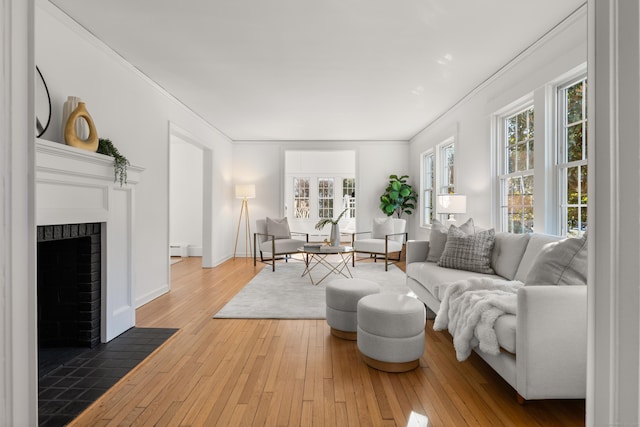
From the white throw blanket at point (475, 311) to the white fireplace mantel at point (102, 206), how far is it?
264 cm

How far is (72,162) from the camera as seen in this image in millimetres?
2555

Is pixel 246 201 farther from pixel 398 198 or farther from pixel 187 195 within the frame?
pixel 398 198

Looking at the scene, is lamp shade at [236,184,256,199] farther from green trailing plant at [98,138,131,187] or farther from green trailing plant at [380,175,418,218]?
green trailing plant at [98,138,131,187]

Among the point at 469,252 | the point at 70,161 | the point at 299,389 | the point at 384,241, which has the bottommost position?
the point at 299,389

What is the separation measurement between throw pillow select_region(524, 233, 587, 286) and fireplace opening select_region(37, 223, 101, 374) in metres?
3.16

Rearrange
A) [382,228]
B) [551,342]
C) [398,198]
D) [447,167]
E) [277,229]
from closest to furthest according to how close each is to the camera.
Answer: [551,342] → [447,167] → [277,229] → [382,228] → [398,198]

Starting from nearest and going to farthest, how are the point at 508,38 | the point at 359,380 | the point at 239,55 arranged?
the point at 359,380, the point at 508,38, the point at 239,55

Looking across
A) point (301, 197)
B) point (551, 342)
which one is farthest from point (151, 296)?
point (301, 197)

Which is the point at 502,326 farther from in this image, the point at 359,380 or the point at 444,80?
the point at 444,80

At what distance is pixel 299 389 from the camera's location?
2.20 metres

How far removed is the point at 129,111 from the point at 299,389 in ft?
10.7

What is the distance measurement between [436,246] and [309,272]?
2.16m

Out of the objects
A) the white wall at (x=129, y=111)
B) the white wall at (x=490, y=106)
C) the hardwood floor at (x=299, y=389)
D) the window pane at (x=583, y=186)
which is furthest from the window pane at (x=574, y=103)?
the white wall at (x=129, y=111)

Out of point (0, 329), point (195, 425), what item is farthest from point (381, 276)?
point (0, 329)
